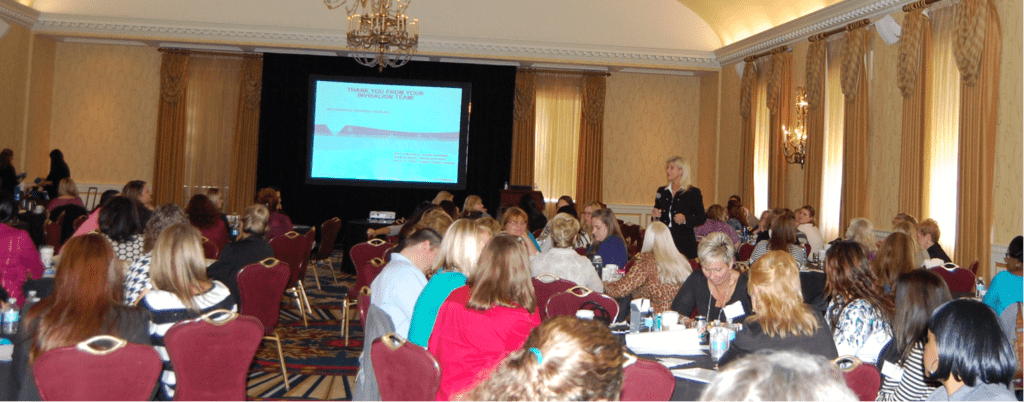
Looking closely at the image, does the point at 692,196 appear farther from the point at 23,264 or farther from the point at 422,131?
the point at 422,131

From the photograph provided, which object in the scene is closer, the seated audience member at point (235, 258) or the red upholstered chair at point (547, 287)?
the red upholstered chair at point (547, 287)

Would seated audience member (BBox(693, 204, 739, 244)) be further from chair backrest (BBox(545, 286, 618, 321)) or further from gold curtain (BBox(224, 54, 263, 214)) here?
gold curtain (BBox(224, 54, 263, 214))

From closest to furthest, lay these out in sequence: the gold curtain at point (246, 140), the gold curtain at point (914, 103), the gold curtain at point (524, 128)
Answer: the gold curtain at point (914, 103)
the gold curtain at point (246, 140)
the gold curtain at point (524, 128)

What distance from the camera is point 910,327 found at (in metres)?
3.21

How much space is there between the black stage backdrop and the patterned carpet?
573 centimetres

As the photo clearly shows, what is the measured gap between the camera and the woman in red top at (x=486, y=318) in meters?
3.07

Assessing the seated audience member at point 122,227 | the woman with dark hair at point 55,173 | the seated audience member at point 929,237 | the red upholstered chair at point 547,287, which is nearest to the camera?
the red upholstered chair at point 547,287

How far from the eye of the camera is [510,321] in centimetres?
310

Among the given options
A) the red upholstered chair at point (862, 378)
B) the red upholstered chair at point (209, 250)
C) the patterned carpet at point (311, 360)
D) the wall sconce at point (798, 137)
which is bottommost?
the patterned carpet at point (311, 360)

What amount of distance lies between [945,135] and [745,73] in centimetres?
471

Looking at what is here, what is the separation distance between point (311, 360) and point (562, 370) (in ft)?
16.5

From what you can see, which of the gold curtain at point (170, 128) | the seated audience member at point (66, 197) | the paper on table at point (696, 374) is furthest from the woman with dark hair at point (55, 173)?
the paper on table at point (696, 374)

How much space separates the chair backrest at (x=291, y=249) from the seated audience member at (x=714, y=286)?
3.96 m

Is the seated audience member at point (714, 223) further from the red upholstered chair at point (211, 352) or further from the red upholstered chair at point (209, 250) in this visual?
the red upholstered chair at point (211, 352)
